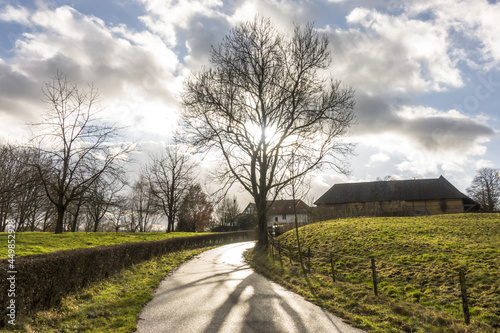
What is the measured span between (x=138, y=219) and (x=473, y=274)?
2415 inches

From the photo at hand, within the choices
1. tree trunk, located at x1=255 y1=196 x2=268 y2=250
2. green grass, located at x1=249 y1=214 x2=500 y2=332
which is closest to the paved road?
green grass, located at x1=249 y1=214 x2=500 y2=332

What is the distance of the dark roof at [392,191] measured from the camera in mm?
44134

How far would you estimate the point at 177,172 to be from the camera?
44.7m

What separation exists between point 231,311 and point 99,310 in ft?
10.1

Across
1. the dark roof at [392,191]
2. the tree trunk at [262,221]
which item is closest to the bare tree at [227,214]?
the dark roof at [392,191]

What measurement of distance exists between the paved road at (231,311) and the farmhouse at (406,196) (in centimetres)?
2713

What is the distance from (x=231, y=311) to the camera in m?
7.30

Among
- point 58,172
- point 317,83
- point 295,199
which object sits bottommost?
point 295,199

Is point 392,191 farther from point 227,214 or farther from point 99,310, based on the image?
point 99,310

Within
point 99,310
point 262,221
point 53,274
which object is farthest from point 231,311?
point 262,221

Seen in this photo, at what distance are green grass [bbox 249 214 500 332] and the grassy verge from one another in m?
4.86

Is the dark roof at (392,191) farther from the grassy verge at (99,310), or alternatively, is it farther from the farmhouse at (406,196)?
the grassy verge at (99,310)

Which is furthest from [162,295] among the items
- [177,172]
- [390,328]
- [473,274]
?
[177,172]

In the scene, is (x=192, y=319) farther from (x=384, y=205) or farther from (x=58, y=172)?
(x=384, y=205)
